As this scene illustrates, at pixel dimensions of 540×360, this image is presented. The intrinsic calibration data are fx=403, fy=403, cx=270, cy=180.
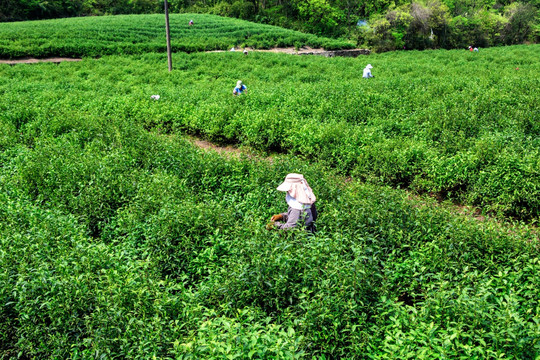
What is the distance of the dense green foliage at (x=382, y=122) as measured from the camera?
7.70 meters

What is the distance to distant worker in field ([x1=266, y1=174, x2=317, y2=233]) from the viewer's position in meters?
5.53

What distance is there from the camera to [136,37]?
34594 millimetres

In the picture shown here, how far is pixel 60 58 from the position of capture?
2827 cm

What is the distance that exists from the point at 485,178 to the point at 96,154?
25.2ft

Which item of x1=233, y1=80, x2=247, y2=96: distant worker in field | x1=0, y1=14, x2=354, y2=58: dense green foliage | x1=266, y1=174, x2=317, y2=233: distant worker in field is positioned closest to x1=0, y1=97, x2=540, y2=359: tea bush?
x1=266, y1=174, x2=317, y2=233: distant worker in field

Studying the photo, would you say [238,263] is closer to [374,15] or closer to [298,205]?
[298,205]

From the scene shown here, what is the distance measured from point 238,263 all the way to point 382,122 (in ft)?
24.3

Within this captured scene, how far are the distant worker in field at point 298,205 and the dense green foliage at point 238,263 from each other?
0.69ft

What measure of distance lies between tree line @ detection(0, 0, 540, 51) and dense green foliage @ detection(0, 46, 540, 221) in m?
26.8

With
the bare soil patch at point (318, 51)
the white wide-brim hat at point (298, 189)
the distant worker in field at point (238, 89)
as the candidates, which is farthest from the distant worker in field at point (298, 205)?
the bare soil patch at point (318, 51)

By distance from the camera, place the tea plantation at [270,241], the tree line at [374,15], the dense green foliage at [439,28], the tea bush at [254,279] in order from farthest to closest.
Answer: the tree line at [374,15] → the dense green foliage at [439,28] → the tea plantation at [270,241] → the tea bush at [254,279]

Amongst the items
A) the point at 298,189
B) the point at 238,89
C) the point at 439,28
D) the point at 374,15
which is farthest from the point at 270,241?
the point at 439,28

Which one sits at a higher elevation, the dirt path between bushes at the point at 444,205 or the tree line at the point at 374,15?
the tree line at the point at 374,15

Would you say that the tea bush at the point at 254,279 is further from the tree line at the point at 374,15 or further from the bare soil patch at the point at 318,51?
the tree line at the point at 374,15
